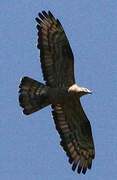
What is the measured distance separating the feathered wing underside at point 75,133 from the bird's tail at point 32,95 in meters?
0.45

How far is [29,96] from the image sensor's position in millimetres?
19734

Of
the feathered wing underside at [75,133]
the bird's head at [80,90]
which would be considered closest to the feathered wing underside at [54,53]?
the bird's head at [80,90]

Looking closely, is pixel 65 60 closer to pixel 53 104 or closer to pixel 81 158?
pixel 53 104

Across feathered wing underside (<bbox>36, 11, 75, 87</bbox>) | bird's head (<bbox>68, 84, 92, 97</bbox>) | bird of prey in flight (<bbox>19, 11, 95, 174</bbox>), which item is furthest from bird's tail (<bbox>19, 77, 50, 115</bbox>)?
bird's head (<bbox>68, 84, 92, 97</bbox>)

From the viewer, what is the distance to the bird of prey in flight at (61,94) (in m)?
→ 19.5

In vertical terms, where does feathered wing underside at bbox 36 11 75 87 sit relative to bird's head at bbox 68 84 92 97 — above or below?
above

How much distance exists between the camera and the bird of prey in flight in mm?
19453

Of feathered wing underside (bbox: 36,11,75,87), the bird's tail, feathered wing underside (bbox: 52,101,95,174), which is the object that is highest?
feathered wing underside (bbox: 36,11,75,87)

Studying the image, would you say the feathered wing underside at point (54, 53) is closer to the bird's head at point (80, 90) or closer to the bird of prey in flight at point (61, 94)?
the bird of prey in flight at point (61, 94)

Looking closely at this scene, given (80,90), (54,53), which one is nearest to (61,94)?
(80,90)

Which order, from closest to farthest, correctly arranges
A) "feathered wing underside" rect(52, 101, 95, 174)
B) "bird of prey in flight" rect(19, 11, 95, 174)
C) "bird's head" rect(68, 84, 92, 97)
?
1. "bird's head" rect(68, 84, 92, 97)
2. "bird of prey in flight" rect(19, 11, 95, 174)
3. "feathered wing underside" rect(52, 101, 95, 174)

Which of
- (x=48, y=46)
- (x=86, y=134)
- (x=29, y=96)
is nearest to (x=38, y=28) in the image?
(x=48, y=46)

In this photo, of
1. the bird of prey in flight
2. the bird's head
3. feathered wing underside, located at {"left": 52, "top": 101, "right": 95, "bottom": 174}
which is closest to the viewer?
the bird's head

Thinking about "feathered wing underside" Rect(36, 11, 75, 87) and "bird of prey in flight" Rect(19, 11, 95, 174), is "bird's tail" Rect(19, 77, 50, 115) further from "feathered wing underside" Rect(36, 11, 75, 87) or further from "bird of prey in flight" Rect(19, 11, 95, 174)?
"feathered wing underside" Rect(36, 11, 75, 87)
